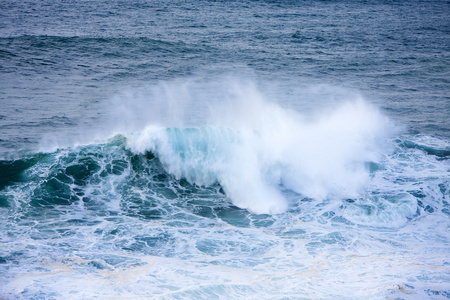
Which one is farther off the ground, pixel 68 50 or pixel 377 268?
pixel 68 50

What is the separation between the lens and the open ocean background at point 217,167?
28.5 ft

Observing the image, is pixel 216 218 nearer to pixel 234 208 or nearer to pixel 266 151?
pixel 234 208

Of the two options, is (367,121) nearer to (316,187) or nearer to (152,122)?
(316,187)

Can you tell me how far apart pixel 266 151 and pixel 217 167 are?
1.57 metres

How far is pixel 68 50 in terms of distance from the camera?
2177 centimetres

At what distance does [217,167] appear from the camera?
13234mm

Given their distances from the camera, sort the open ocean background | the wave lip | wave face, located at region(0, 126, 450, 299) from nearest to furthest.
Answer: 1. wave face, located at region(0, 126, 450, 299)
2. the open ocean background
3. the wave lip

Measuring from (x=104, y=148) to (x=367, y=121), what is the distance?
9182 mm

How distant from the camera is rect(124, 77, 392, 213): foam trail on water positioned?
12.6 m

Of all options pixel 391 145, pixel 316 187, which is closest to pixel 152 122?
pixel 316 187

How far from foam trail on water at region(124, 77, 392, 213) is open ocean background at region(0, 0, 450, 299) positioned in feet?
0.17

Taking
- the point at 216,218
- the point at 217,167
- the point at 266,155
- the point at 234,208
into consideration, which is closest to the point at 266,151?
the point at 266,155

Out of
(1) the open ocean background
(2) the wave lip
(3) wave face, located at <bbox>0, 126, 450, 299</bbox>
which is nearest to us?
(3) wave face, located at <bbox>0, 126, 450, 299</bbox>

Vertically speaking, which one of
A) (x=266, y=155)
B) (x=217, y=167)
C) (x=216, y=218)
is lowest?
(x=216, y=218)
